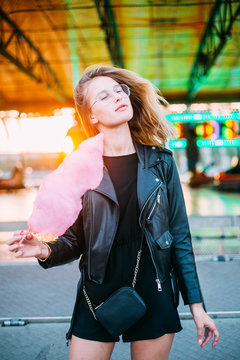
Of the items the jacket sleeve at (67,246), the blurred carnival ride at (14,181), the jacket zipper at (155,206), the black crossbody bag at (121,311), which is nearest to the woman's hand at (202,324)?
the black crossbody bag at (121,311)

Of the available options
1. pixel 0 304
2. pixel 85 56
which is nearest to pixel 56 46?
pixel 85 56

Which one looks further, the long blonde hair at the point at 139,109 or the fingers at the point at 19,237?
the long blonde hair at the point at 139,109

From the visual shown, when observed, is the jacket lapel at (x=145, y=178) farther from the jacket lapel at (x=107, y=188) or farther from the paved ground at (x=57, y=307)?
the paved ground at (x=57, y=307)

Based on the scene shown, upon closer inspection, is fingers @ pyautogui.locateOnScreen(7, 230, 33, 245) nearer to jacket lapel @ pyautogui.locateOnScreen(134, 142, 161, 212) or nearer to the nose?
jacket lapel @ pyautogui.locateOnScreen(134, 142, 161, 212)

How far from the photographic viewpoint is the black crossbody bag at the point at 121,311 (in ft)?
4.63

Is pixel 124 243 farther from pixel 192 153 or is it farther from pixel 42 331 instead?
pixel 192 153

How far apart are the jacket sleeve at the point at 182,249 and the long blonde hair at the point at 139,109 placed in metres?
0.27

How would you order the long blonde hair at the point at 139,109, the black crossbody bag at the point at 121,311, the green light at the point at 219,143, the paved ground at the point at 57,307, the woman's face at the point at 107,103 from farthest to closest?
the green light at the point at 219,143 → the paved ground at the point at 57,307 → the long blonde hair at the point at 139,109 → the woman's face at the point at 107,103 → the black crossbody bag at the point at 121,311

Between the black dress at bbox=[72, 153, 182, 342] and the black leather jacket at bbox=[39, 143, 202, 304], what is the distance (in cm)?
4

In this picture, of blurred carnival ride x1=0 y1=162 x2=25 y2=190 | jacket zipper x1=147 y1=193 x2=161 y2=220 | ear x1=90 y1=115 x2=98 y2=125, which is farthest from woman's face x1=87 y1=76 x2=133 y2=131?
blurred carnival ride x1=0 y1=162 x2=25 y2=190

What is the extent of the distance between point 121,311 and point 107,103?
34.7 inches

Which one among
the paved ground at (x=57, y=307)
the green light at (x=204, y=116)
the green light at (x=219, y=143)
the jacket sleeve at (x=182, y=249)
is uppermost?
the green light at (x=204, y=116)

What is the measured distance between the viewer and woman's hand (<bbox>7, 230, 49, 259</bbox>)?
1.30 meters

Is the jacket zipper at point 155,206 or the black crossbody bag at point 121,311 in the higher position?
the jacket zipper at point 155,206
